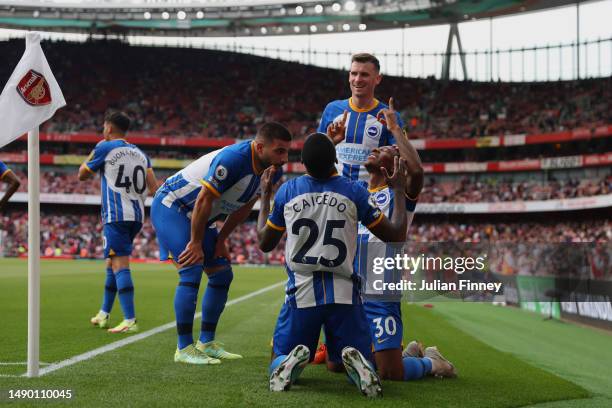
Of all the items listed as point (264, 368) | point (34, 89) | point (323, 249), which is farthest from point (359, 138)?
point (34, 89)

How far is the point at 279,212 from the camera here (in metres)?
4.74

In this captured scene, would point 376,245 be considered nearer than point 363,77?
Yes

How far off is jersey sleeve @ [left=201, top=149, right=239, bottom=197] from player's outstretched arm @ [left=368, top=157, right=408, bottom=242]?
4.47 ft

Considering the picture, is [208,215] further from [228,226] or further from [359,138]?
[359,138]

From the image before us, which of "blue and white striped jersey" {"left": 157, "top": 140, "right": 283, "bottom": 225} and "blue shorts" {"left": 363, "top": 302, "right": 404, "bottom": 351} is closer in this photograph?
"blue shorts" {"left": 363, "top": 302, "right": 404, "bottom": 351}

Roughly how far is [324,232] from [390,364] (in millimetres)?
1414

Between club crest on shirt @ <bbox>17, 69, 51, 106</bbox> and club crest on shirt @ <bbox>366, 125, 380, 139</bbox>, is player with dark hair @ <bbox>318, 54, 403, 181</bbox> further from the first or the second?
club crest on shirt @ <bbox>17, 69, 51, 106</bbox>

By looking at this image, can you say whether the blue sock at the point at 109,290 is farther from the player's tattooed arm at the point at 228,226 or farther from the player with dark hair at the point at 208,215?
the player's tattooed arm at the point at 228,226

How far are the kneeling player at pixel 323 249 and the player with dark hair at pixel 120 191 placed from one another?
3.90 meters

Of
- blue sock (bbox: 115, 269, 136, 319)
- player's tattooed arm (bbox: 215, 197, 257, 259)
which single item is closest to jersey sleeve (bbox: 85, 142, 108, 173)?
blue sock (bbox: 115, 269, 136, 319)

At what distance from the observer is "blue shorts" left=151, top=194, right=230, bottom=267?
6125mm

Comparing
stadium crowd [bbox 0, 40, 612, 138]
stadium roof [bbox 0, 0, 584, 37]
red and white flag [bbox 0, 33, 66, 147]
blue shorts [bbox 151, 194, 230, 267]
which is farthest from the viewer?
stadium crowd [bbox 0, 40, 612, 138]

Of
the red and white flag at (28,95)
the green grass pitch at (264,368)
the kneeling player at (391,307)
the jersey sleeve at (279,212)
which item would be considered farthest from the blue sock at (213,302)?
the red and white flag at (28,95)

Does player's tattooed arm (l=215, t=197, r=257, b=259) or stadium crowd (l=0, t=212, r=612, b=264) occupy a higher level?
player's tattooed arm (l=215, t=197, r=257, b=259)
